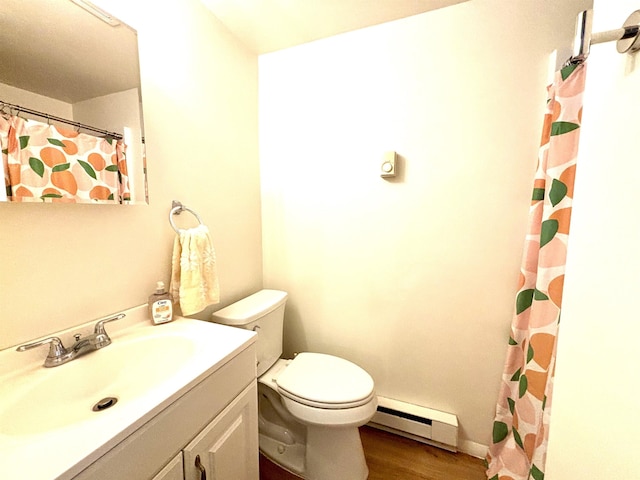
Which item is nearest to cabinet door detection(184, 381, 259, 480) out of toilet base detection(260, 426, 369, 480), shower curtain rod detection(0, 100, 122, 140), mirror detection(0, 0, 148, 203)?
toilet base detection(260, 426, 369, 480)

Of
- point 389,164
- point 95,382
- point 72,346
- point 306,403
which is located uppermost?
point 389,164

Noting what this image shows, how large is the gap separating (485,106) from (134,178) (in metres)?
1.52

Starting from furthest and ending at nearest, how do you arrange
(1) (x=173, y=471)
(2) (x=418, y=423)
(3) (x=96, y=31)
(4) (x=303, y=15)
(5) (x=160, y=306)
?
(2) (x=418, y=423), (4) (x=303, y=15), (5) (x=160, y=306), (3) (x=96, y=31), (1) (x=173, y=471)

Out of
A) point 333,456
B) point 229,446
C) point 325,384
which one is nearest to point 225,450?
point 229,446

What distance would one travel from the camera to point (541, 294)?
42.4 inches

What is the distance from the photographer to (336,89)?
57.6 inches

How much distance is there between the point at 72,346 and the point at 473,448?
1.83m

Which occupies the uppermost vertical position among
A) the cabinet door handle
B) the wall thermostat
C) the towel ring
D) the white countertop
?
the wall thermostat

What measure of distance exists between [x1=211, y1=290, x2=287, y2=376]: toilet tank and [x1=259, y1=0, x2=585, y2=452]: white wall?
0.78 feet

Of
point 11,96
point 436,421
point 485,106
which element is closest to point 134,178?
point 11,96

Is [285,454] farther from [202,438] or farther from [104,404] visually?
[104,404]

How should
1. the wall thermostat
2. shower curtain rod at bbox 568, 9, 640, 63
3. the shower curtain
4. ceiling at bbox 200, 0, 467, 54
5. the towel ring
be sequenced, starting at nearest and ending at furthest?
1. shower curtain rod at bbox 568, 9, 640, 63
2. the shower curtain
3. the towel ring
4. ceiling at bbox 200, 0, 467, 54
5. the wall thermostat

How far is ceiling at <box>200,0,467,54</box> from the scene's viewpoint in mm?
1227

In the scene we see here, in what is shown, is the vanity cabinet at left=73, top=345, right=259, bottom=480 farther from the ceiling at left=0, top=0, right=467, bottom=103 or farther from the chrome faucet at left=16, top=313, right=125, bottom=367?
the ceiling at left=0, top=0, right=467, bottom=103
